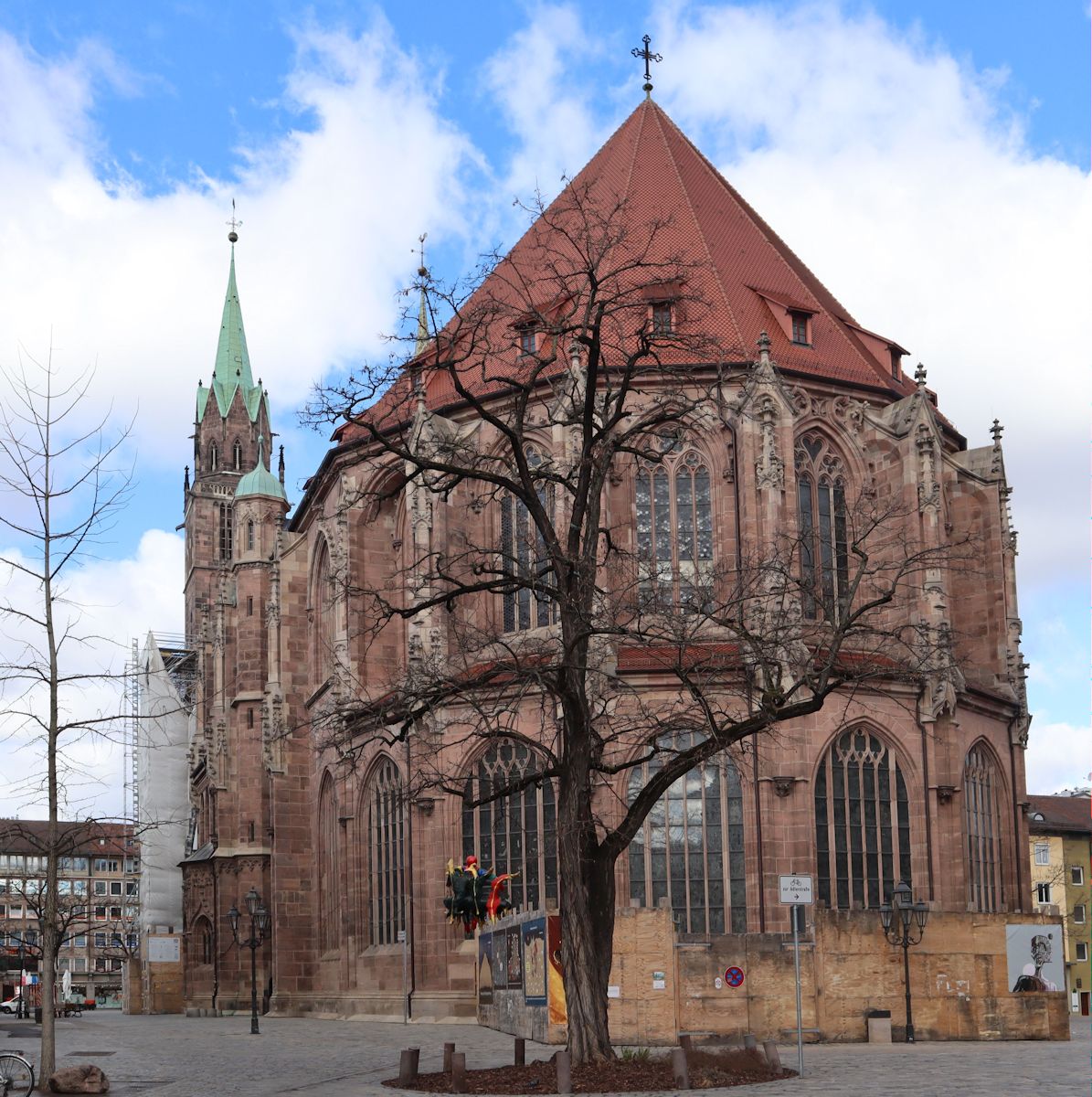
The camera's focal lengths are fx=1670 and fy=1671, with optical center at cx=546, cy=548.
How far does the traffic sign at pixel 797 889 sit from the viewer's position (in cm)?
2114

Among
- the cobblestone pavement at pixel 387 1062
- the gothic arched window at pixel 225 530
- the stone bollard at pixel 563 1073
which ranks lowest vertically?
the cobblestone pavement at pixel 387 1062

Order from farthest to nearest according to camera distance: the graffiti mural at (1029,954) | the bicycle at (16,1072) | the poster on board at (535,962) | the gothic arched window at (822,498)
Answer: the gothic arched window at (822,498), the graffiti mural at (1029,954), the poster on board at (535,962), the bicycle at (16,1072)

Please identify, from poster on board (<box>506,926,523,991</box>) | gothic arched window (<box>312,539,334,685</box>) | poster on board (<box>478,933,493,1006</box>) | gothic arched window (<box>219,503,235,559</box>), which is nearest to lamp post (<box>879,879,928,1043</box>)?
poster on board (<box>506,926,523,991</box>)

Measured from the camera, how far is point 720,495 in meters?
37.5

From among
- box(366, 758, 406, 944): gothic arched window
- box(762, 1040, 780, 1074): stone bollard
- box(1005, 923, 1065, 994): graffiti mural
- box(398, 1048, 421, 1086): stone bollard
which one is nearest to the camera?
box(398, 1048, 421, 1086): stone bollard

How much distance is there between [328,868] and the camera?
1734 inches

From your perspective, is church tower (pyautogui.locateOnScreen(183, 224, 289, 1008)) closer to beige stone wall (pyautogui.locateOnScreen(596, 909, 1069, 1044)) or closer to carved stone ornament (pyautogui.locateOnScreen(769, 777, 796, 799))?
carved stone ornament (pyautogui.locateOnScreen(769, 777, 796, 799))

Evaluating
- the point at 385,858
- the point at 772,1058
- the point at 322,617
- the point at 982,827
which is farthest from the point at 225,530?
the point at 772,1058

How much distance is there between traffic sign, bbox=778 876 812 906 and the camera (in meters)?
21.1

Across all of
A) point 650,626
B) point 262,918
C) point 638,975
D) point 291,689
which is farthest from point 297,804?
point 650,626

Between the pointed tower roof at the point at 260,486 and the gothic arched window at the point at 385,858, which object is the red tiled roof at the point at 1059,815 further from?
the gothic arched window at the point at 385,858

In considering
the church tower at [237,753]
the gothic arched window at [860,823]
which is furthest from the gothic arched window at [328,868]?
the gothic arched window at [860,823]

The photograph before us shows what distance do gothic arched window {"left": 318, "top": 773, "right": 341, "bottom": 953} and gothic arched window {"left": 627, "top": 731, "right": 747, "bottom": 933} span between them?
11.1 meters

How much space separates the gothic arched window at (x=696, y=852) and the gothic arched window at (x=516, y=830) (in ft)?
6.48
